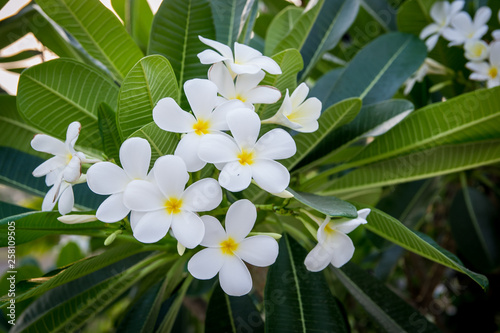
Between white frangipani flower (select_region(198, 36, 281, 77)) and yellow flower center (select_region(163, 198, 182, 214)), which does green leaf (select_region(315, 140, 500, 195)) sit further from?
yellow flower center (select_region(163, 198, 182, 214))

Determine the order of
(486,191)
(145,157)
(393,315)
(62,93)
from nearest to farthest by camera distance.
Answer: (145,157) < (62,93) < (393,315) < (486,191)

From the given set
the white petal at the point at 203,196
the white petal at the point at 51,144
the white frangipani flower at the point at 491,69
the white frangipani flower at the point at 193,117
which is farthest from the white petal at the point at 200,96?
the white frangipani flower at the point at 491,69

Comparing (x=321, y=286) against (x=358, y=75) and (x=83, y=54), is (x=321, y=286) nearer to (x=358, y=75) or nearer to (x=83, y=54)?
(x=358, y=75)

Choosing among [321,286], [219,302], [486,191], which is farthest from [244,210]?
[486,191]

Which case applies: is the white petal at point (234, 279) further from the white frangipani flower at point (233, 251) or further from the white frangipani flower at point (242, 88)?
the white frangipani flower at point (242, 88)

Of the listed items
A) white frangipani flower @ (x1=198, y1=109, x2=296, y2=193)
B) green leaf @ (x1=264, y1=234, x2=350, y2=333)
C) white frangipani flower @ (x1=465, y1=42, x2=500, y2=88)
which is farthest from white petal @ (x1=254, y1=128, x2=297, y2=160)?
white frangipani flower @ (x1=465, y1=42, x2=500, y2=88)

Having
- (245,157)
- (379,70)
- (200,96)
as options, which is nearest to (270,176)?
(245,157)
